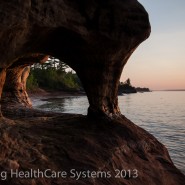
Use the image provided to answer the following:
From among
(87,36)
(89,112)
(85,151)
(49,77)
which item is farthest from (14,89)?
(49,77)

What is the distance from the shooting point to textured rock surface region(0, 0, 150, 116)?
4.73m

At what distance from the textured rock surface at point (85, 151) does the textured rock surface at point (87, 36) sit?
70 cm

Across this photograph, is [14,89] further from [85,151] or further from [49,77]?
[49,77]

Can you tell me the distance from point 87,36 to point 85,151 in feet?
7.01

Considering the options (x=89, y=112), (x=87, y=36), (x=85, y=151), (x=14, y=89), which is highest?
(x=87, y=36)

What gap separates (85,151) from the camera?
4.99 meters

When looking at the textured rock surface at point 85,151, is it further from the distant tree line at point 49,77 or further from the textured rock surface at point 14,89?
the distant tree line at point 49,77

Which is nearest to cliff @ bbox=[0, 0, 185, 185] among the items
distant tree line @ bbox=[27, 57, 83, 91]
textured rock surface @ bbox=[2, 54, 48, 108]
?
textured rock surface @ bbox=[2, 54, 48, 108]

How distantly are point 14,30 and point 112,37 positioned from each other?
2.03m

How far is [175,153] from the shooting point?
443 inches

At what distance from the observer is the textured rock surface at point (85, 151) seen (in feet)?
14.1

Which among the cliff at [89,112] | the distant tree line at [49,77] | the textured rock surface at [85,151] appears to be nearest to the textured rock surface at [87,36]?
the cliff at [89,112]

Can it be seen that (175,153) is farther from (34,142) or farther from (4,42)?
(4,42)

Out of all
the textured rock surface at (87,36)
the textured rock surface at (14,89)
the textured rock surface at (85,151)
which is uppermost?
the textured rock surface at (87,36)
